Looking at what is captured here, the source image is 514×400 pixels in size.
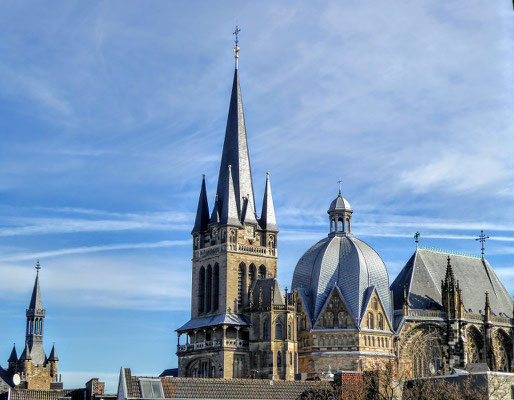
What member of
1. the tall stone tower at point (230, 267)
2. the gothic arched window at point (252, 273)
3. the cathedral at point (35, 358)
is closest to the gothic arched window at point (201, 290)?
the tall stone tower at point (230, 267)

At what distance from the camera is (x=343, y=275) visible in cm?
10775

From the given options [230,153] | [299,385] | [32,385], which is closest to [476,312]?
[230,153]

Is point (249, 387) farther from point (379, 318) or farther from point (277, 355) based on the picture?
point (379, 318)

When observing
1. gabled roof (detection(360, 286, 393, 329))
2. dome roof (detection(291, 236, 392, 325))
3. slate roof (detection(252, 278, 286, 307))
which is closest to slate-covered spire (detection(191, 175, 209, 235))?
slate roof (detection(252, 278, 286, 307))

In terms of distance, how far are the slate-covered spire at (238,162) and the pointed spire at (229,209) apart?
1.94 ft

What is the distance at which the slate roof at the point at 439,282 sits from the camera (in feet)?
366

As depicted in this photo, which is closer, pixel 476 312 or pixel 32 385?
pixel 476 312

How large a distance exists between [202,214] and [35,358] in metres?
55.1

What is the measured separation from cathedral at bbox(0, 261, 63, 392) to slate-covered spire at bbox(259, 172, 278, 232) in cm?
5352

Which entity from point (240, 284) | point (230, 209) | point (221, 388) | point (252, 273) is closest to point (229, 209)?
point (230, 209)

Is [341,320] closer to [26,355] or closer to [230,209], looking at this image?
[230,209]

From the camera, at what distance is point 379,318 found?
106438 mm

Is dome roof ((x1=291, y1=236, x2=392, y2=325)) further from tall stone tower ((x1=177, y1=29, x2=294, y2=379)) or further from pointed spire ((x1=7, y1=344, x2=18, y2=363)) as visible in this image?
pointed spire ((x1=7, y1=344, x2=18, y2=363))

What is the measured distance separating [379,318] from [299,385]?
1278 inches
